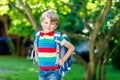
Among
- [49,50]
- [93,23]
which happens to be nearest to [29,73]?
[93,23]

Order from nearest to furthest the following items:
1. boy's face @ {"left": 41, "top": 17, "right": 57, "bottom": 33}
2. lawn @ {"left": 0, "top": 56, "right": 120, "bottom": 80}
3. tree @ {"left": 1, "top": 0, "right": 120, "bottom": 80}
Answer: boy's face @ {"left": 41, "top": 17, "right": 57, "bottom": 33}
tree @ {"left": 1, "top": 0, "right": 120, "bottom": 80}
lawn @ {"left": 0, "top": 56, "right": 120, "bottom": 80}

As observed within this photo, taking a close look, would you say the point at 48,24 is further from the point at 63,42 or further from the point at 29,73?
the point at 29,73

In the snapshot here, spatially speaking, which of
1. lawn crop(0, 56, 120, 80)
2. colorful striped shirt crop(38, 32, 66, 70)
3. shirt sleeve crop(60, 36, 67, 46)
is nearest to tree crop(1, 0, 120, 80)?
lawn crop(0, 56, 120, 80)

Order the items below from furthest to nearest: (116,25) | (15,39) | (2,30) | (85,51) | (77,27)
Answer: (2,30), (15,39), (85,51), (77,27), (116,25)

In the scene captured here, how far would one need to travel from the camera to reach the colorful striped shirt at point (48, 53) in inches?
221

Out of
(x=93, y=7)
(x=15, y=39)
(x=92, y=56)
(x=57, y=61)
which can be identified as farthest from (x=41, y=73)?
(x=15, y=39)

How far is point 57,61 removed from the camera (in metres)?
5.62

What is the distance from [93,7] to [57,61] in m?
6.13

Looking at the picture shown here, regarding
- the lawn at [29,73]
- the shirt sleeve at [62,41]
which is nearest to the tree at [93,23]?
the lawn at [29,73]

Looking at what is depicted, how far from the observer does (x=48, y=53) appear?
5.60 meters

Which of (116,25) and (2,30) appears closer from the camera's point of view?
(116,25)

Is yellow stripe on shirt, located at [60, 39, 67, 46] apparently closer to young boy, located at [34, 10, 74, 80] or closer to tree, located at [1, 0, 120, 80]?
young boy, located at [34, 10, 74, 80]

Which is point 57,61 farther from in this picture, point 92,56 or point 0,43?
point 0,43

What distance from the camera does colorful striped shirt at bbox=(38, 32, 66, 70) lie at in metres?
5.60
